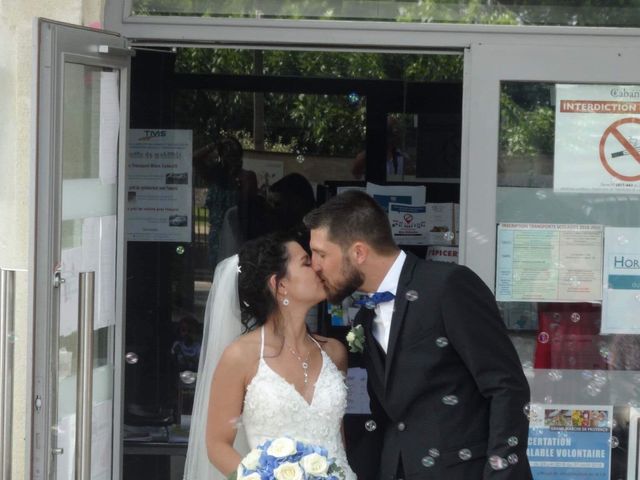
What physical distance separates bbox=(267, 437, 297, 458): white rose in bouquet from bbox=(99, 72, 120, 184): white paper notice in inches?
74.3

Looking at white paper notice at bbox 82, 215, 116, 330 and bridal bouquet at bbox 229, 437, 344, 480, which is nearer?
bridal bouquet at bbox 229, 437, 344, 480

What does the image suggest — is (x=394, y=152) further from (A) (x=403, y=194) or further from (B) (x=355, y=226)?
(B) (x=355, y=226)

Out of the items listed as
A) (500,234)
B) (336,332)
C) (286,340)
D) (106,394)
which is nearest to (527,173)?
(500,234)

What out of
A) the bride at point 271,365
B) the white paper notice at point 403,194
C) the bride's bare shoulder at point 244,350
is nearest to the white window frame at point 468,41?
the bride at point 271,365

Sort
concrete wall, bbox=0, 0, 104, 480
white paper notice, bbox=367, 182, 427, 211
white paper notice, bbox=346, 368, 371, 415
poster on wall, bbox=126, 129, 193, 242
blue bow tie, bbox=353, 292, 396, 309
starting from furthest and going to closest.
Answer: white paper notice, bbox=367, 182, 427, 211 → poster on wall, bbox=126, 129, 193, 242 → white paper notice, bbox=346, 368, 371, 415 → concrete wall, bbox=0, 0, 104, 480 → blue bow tie, bbox=353, 292, 396, 309

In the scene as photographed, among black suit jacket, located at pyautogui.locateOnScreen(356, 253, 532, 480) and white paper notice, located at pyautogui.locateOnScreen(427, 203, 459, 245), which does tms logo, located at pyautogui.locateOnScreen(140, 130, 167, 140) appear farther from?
black suit jacket, located at pyautogui.locateOnScreen(356, 253, 532, 480)

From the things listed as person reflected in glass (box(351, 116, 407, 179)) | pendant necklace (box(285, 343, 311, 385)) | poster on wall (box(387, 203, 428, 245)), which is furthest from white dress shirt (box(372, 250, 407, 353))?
person reflected in glass (box(351, 116, 407, 179))

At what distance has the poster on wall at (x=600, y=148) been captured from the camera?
461cm

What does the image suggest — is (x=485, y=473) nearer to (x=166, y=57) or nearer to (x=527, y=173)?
(x=527, y=173)

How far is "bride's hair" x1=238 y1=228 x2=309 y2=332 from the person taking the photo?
429cm

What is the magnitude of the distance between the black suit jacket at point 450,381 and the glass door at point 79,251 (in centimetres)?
117

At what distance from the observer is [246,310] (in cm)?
443

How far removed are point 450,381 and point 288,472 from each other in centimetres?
98

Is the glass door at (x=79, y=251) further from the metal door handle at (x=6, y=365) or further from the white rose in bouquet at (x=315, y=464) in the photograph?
the white rose in bouquet at (x=315, y=464)
